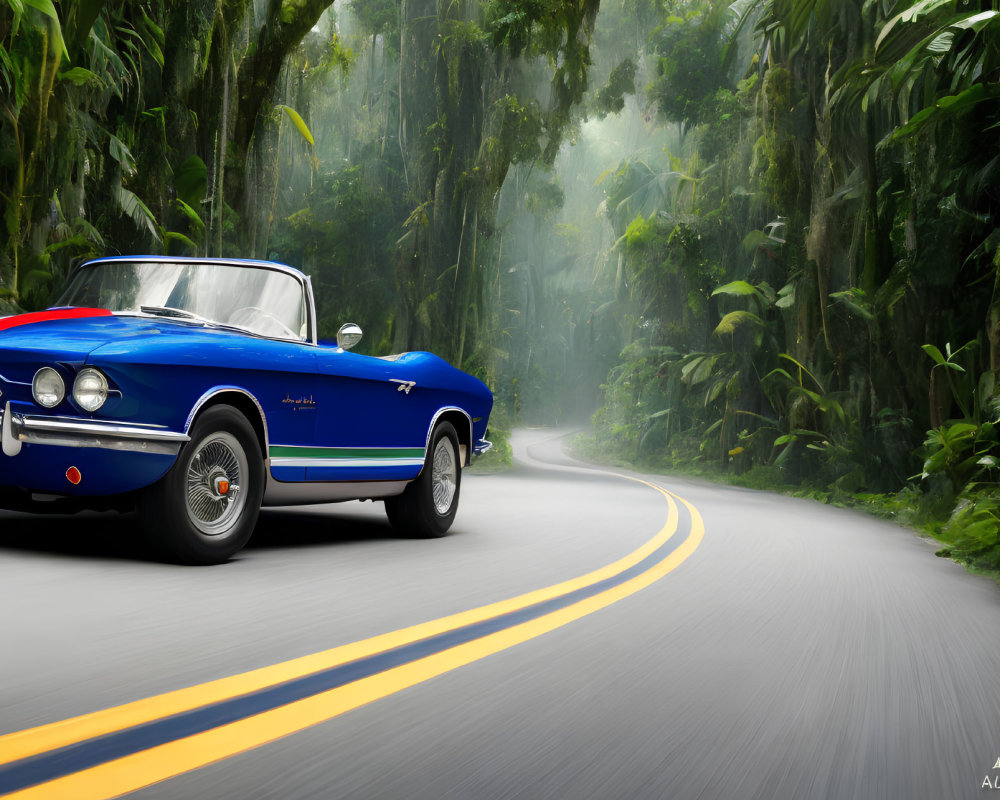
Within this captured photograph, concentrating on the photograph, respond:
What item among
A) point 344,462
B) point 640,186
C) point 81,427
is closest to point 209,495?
point 81,427

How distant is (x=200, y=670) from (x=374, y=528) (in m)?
5.36

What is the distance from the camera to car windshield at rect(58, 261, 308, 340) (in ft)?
24.7

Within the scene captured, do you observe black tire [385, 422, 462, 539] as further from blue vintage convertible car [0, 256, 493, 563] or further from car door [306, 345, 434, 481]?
→ car door [306, 345, 434, 481]

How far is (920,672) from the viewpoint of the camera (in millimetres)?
4863

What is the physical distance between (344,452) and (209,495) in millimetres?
1330

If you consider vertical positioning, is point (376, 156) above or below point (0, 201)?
above

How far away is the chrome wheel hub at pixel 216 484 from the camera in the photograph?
21.1 feet

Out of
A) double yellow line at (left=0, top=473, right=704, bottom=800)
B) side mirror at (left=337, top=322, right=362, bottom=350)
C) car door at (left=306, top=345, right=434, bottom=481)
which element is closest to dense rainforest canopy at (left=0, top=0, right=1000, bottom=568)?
side mirror at (left=337, top=322, right=362, bottom=350)

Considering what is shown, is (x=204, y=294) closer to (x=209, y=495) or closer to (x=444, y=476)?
(x=209, y=495)

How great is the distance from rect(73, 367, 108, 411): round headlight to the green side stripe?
1.18 metres

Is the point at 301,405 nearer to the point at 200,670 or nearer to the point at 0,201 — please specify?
the point at 200,670

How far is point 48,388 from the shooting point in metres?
6.04

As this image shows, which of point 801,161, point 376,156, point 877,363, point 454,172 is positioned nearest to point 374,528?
point 877,363

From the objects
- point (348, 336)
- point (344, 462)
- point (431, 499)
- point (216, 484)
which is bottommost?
point (431, 499)
